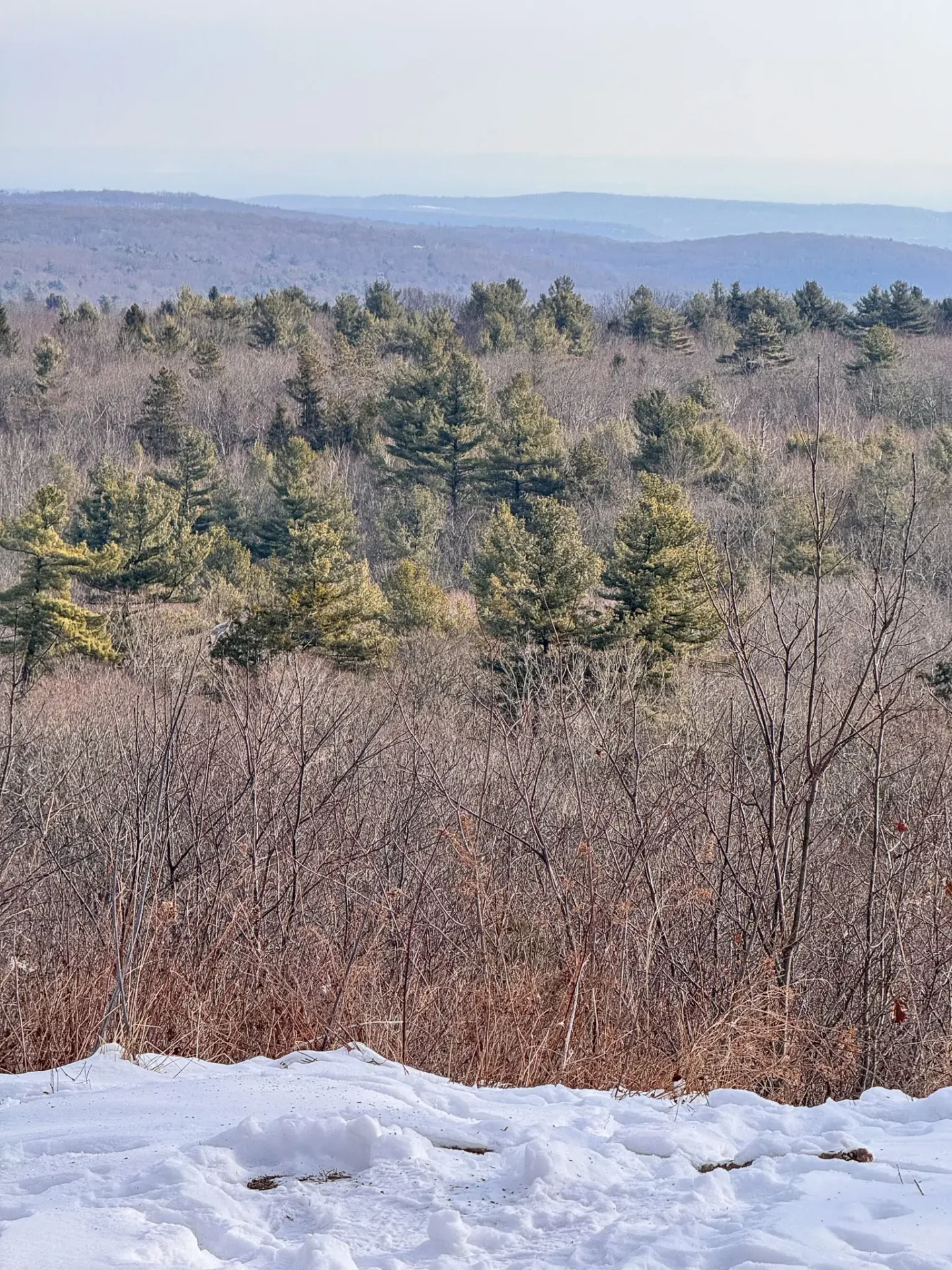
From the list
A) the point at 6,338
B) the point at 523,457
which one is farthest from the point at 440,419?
the point at 6,338

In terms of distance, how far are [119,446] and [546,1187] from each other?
62125 millimetres

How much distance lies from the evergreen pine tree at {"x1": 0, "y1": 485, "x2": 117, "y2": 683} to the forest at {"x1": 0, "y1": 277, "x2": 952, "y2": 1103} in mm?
102

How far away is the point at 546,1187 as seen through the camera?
2.81 m

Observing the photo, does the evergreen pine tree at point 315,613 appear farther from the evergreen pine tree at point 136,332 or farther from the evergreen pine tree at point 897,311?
the evergreen pine tree at point 136,332

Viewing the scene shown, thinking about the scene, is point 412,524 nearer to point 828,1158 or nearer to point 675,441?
point 675,441

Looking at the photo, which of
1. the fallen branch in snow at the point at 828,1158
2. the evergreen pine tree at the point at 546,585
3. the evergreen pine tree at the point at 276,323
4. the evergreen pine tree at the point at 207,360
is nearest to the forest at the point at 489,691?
the evergreen pine tree at the point at 546,585

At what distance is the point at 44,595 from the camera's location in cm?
2550

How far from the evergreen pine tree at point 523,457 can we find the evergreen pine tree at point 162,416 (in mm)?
17745

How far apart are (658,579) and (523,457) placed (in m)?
21.2

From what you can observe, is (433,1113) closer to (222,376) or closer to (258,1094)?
(258,1094)

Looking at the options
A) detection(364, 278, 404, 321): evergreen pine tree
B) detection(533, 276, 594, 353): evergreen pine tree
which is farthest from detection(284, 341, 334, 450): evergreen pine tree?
detection(533, 276, 594, 353): evergreen pine tree

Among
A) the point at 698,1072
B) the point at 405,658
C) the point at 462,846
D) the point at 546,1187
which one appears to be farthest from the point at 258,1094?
the point at 405,658

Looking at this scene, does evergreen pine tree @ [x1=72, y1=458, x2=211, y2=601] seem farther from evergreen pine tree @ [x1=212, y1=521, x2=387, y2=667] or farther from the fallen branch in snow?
the fallen branch in snow

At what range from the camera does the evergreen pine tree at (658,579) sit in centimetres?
2264
